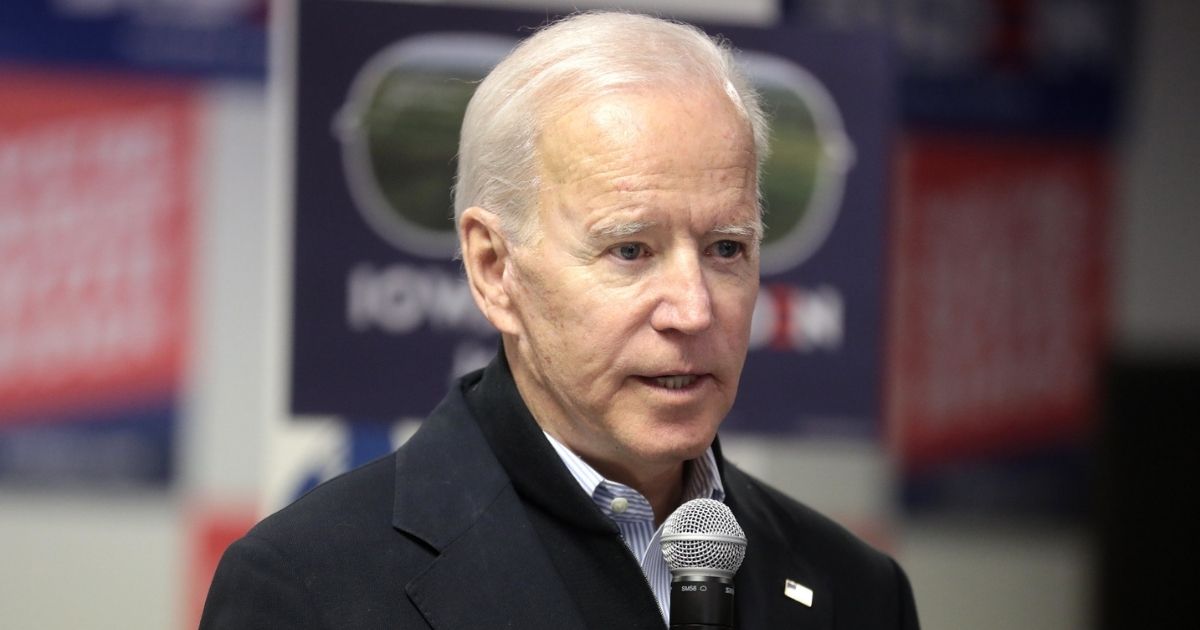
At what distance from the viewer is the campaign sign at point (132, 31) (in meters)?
4.64

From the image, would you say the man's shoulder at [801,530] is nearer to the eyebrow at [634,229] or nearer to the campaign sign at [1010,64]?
the eyebrow at [634,229]

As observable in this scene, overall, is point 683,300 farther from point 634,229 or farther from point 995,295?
point 995,295

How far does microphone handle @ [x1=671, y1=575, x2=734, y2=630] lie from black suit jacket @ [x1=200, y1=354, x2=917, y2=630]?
0.65ft

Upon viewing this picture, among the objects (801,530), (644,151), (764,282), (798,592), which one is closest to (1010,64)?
(764,282)

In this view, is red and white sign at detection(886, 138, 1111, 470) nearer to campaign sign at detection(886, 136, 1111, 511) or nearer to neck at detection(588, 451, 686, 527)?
campaign sign at detection(886, 136, 1111, 511)

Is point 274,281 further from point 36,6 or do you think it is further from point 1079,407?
point 1079,407

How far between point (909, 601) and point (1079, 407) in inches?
157

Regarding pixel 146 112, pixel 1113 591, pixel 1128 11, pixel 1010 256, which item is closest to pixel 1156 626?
pixel 1113 591

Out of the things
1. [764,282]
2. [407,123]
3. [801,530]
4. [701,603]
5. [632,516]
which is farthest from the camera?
[764,282]

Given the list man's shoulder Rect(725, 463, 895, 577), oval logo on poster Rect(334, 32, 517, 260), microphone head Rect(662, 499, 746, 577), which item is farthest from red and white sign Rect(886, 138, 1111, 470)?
microphone head Rect(662, 499, 746, 577)

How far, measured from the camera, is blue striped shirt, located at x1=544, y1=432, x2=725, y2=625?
1.74 metres

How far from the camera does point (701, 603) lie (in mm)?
1485

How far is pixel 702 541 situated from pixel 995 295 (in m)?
4.25

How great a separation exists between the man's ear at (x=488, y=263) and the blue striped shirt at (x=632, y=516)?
16 cm
